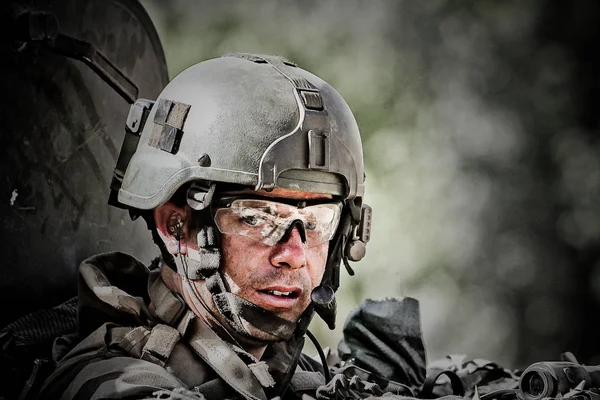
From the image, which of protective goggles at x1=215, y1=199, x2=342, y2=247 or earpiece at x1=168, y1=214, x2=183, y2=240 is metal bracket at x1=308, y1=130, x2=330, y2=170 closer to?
protective goggles at x1=215, y1=199, x2=342, y2=247

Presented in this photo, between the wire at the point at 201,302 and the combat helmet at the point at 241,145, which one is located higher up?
the combat helmet at the point at 241,145

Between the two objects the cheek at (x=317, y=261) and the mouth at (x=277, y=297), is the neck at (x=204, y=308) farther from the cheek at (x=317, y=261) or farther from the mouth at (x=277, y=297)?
the cheek at (x=317, y=261)

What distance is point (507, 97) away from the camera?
586 cm

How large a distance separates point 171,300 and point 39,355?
54 centimetres

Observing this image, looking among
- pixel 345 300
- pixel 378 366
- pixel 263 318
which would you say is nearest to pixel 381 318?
pixel 378 366

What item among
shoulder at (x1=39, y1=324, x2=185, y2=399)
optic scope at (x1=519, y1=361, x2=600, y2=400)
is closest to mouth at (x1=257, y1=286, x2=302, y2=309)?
shoulder at (x1=39, y1=324, x2=185, y2=399)

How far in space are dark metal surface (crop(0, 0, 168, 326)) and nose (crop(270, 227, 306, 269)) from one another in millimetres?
985

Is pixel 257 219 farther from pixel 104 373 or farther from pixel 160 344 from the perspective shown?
Answer: pixel 104 373

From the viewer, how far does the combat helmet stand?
291 centimetres

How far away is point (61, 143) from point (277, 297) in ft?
3.62

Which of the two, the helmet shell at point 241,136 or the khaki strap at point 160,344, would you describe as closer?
the khaki strap at point 160,344

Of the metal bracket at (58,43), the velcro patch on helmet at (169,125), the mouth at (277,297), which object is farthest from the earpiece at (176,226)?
the metal bracket at (58,43)

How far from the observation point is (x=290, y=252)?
296 centimetres

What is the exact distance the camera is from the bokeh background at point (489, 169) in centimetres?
561
